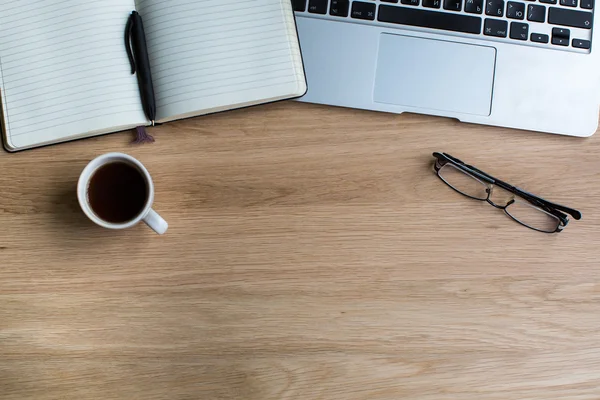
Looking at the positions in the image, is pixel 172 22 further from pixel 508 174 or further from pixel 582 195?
pixel 582 195

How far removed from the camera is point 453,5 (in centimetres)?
68

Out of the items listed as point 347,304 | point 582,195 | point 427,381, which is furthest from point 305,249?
point 582,195

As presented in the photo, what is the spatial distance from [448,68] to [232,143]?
0.30 meters

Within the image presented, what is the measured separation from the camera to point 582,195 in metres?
0.70

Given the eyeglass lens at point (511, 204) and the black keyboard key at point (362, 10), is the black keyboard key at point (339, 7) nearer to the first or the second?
the black keyboard key at point (362, 10)

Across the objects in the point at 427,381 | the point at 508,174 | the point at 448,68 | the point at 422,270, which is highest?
the point at 448,68

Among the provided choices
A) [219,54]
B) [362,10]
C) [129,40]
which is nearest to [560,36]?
[362,10]

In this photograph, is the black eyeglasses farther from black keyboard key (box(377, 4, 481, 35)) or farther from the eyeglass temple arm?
black keyboard key (box(377, 4, 481, 35))

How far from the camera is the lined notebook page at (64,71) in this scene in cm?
63

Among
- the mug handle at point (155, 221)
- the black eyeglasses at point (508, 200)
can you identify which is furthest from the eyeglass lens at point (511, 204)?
the mug handle at point (155, 221)

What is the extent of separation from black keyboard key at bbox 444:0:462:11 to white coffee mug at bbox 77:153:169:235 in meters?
0.44

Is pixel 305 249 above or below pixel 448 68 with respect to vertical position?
below

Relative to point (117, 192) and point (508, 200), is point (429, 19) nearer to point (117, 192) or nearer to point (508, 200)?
point (508, 200)

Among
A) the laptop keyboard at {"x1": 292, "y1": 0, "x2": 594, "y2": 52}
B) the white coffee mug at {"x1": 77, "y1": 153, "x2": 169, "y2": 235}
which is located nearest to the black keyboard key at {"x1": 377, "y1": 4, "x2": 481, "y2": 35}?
the laptop keyboard at {"x1": 292, "y1": 0, "x2": 594, "y2": 52}
